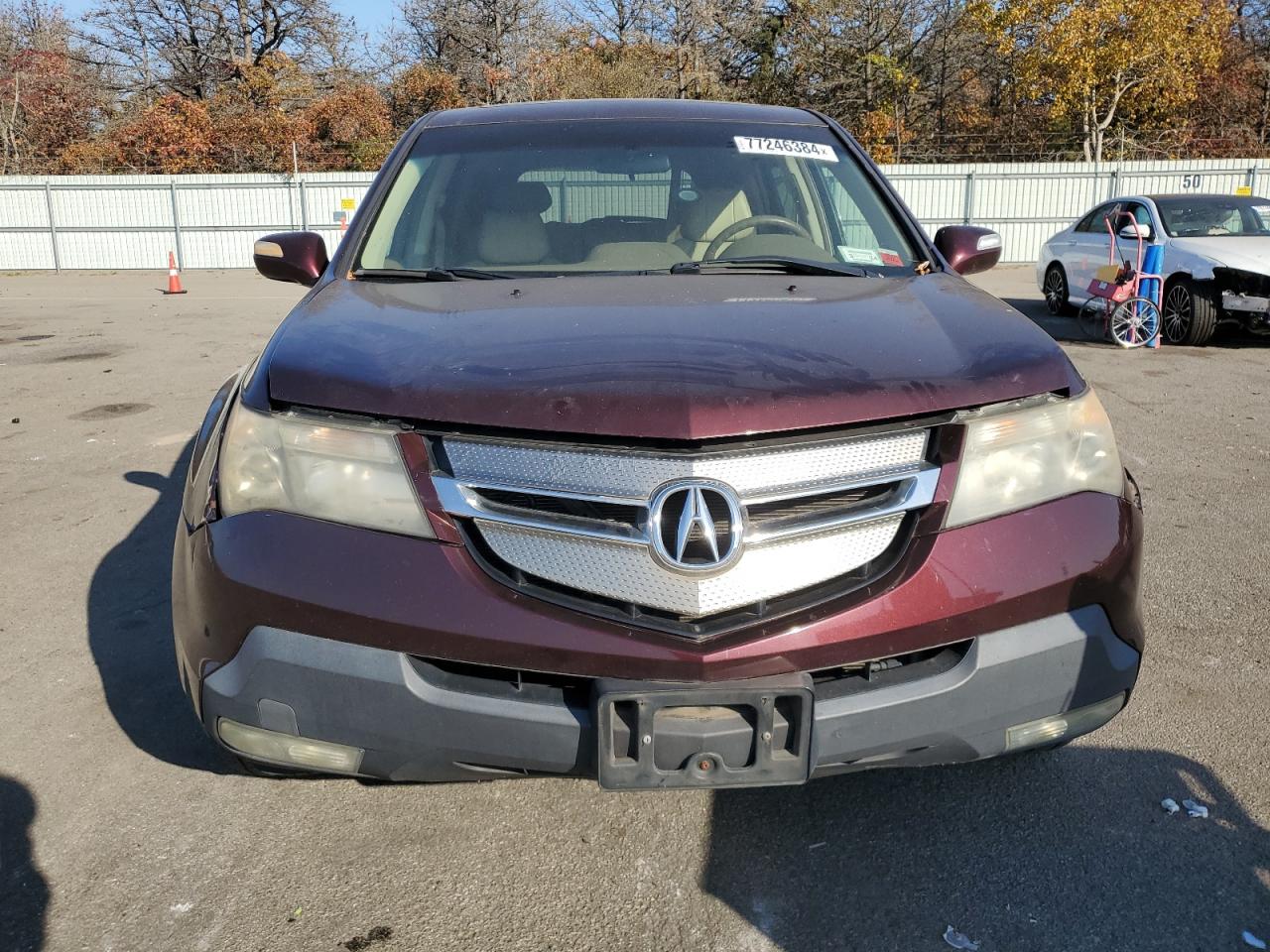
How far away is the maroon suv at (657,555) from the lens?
1.94 meters

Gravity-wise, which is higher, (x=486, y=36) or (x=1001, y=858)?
(x=486, y=36)

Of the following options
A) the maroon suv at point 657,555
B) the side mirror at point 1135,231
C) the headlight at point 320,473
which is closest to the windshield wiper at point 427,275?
the maroon suv at point 657,555

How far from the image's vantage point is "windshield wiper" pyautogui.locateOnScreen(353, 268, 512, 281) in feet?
9.71

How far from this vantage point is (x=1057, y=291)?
13.3m

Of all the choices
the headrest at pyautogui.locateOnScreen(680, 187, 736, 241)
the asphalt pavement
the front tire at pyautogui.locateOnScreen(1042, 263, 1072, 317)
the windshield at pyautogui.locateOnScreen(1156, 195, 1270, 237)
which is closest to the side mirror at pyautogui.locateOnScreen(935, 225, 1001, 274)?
the headrest at pyautogui.locateOnScreen(680, 187, 736, 241)

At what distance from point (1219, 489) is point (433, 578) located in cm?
486

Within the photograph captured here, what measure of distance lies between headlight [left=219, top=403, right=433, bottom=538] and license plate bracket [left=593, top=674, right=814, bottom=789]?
50 centimetres

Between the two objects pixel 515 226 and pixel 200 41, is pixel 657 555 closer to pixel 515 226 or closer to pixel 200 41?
pixel 515 226

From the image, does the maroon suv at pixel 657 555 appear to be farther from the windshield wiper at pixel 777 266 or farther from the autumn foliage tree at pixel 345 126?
the autumn foliage tree at pixel 345 126

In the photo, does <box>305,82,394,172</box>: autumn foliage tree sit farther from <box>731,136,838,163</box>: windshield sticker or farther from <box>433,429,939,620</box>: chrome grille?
<box>433,429,939,620</box>: chrome grille

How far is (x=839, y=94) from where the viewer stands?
37.8 metres

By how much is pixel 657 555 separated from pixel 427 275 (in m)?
1.42

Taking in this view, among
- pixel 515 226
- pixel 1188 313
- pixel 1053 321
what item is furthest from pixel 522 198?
pixel 1053 321

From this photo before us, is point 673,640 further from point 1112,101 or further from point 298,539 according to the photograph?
point 1112,101
